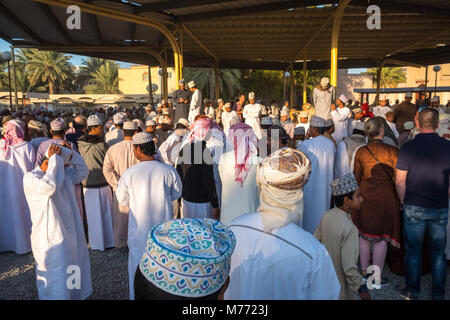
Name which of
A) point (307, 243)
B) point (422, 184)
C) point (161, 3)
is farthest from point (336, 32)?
point (307, 243)

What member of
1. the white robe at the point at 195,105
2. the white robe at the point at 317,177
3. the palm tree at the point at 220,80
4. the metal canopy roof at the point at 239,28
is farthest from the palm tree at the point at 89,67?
the white robe at the point at 317,177

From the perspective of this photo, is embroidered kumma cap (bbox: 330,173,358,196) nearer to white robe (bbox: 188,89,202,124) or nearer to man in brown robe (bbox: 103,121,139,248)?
man in brown robe (bbox: 103,121,139,248)

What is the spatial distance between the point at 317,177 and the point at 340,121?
3.47 metres

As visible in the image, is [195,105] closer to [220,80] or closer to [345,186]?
[345,186]

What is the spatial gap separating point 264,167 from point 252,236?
40 cm

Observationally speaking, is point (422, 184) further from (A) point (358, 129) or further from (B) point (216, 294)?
(B) point (216, 294)

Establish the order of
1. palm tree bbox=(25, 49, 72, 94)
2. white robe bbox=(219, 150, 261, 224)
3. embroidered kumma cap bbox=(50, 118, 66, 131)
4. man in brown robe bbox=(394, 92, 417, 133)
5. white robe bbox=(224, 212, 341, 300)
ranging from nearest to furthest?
white robe bbox=(224, 212, 341, 300) < white robe bbox=(219, 150, 261, 224) < embroidered kumma cap bbox=(50, 118, 66, 131) < man in brown robe bbox=(394, 92, 417, 133) < palm tree bbox=(25, 49, 72, 94)

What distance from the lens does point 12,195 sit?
16.5 feet

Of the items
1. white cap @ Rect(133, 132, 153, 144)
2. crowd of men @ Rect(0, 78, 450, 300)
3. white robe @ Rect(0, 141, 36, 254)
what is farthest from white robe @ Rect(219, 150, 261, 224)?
white robe @ Rect(0, 141, 36, 254)

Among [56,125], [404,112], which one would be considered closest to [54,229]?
[56,125]

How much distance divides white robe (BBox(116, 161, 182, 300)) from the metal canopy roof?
6.97 meters

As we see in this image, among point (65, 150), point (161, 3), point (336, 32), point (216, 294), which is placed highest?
point (161, 3)

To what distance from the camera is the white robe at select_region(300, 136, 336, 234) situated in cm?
484

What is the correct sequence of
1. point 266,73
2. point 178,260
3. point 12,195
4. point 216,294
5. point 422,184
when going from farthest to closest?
point 266,73, point 12,195, point 422,184, point 216,294, point 178,260
